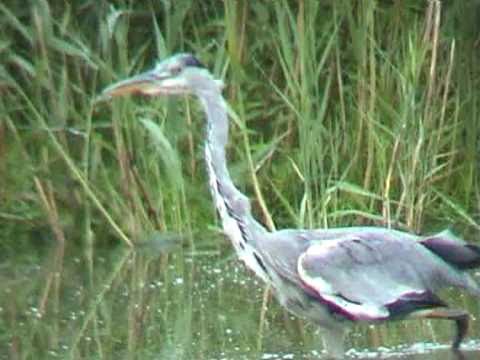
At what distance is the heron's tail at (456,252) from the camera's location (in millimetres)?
7910

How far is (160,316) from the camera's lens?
339 inches

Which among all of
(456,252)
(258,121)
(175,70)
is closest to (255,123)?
(258,121)

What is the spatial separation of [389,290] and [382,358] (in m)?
0.30

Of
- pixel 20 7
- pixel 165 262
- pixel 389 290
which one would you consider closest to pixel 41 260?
pixel 165 262

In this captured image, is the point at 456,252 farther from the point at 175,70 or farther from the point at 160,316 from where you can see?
the point at 160,316

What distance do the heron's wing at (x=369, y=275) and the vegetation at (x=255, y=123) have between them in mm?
1583

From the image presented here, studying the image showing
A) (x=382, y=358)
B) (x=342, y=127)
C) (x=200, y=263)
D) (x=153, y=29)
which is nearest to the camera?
(x=382, y=358)

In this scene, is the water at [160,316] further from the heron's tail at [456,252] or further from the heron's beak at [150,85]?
the heron's beak at [150,85]

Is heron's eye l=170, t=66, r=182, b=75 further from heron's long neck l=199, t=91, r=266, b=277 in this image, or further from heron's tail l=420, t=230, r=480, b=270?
heron's tail l=420, t=230, r=480, b=270

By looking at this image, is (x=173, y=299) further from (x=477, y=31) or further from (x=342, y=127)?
(x=477, y=31)

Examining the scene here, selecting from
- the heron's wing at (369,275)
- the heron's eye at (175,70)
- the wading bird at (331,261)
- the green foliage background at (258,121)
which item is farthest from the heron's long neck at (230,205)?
the green foliage background at (258,121)

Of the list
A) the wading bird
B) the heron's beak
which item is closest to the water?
the wading bird

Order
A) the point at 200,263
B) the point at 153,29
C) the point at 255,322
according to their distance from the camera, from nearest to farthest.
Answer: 1. the point at 255,322
2. the point at 200,263
3. the point at 153,29

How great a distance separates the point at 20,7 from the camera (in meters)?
10.6
